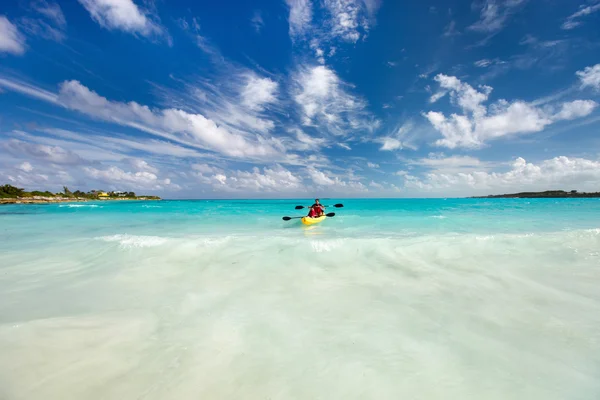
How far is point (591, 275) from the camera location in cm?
754

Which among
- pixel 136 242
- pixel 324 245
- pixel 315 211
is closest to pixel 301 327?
pixel 324 245

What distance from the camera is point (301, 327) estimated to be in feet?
16.2

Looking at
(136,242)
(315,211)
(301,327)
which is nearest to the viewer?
(301,327)

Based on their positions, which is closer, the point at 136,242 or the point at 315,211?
the point at 136,242

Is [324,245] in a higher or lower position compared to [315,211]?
lower

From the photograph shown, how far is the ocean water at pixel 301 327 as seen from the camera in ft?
11.5

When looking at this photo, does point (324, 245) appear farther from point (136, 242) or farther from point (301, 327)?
point (136, 242)

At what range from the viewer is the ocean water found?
3.50 meters

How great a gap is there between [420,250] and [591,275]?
4.71 metres

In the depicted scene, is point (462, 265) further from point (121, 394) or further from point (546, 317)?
point (121, 394)

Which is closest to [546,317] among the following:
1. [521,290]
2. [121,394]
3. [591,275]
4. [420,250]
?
[521,290]

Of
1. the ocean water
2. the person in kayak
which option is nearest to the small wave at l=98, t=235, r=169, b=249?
the ocean water

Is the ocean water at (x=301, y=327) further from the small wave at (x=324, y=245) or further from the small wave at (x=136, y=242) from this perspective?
the small wave at (x=136, y=242)

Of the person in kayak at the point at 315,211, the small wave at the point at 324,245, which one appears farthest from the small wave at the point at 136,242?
the person in kayak at the point at 315,211
